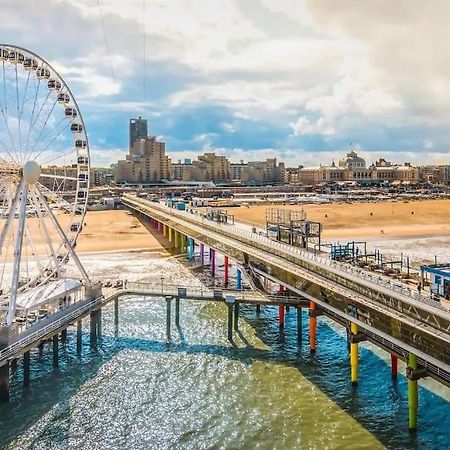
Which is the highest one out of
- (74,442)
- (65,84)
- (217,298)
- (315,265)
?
(65,84)

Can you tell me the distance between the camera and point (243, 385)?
28844mm

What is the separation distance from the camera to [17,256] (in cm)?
2994

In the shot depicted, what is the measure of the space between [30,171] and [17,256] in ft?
18.2

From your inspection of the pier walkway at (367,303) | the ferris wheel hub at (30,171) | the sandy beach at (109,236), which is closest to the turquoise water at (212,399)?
the pier walkway at (367,303)

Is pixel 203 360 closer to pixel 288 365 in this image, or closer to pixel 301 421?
pixel 288 365

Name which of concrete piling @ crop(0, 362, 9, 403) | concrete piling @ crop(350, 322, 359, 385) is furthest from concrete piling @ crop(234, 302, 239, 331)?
concrete piling @ crop(0, 362, 9, 403)

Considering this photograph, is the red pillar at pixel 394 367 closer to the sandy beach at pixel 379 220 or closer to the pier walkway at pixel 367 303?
the pier walkway at pixel 367 303

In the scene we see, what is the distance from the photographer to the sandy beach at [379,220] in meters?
91.2

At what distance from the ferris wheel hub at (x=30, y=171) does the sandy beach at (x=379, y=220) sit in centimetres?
5935

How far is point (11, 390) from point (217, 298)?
14539 millimetres

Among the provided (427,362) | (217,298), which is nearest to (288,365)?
(217,298)

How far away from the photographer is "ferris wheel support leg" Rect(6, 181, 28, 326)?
91.4 feet

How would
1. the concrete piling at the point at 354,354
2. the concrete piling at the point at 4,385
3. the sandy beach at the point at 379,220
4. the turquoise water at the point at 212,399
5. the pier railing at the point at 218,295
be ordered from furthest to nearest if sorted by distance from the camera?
1. the sandy beach at the point at 379,220
2. the pier railing at the point at 218,295
3. the concrete piling at the point at 354,354
4. the concrete piling at the point at 4,385
5. the turquoise water at the point at 212,399

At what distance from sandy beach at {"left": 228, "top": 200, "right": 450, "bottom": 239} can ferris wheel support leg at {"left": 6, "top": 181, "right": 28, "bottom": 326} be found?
197ft
